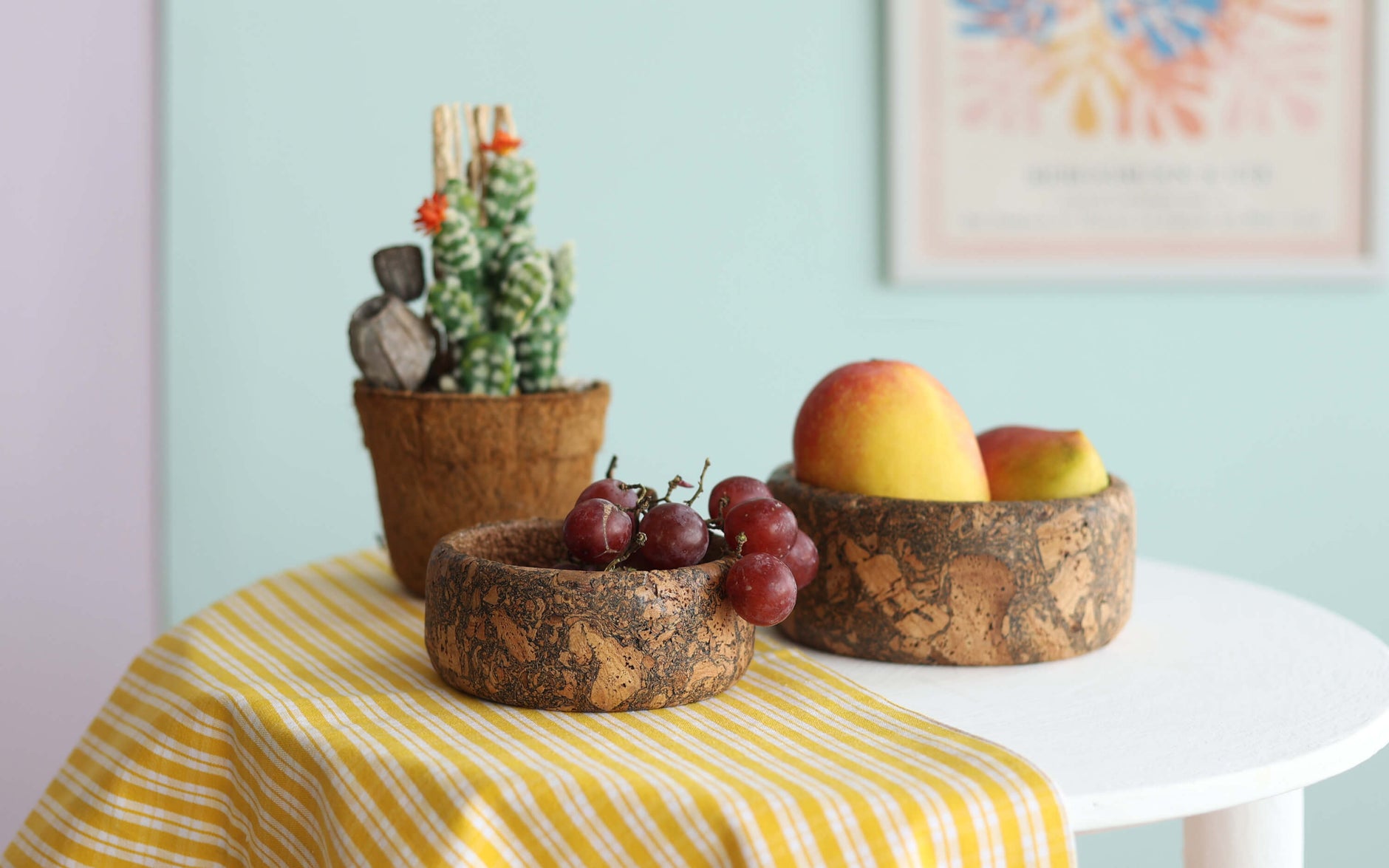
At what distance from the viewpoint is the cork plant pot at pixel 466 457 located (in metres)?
0.98

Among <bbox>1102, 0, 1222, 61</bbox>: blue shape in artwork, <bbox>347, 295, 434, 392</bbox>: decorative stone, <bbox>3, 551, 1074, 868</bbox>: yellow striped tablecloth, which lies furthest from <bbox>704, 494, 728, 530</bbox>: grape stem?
<bbox>1102, 0, 1222, 61</bbox>: blue shape in artwork

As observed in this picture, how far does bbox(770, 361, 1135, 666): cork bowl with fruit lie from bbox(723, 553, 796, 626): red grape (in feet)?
0.38

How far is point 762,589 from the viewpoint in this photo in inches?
27.9

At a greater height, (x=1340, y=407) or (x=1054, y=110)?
(x=1054, y=110)

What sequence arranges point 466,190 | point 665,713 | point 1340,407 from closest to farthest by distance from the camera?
point 665,713, point 466,190, point 1340,407

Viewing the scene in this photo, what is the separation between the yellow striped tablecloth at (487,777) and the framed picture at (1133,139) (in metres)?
1.15

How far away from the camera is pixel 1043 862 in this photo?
1.96 ft

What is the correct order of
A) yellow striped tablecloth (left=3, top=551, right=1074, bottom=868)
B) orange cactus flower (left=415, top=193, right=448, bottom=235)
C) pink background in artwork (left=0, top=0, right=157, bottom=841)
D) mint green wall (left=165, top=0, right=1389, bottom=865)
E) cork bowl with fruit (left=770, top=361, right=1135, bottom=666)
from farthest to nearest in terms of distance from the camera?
mint green wall (left=165, top=0, right=1389, bottom=865)
pink background in artwork (left=0, top=0, right=157, bottom=841)
orange cactus flower (left=415, top=193, right=448, bottom=235)
cork bowl with fruit (left=770, top=361, right=1135, bottom=666)
yellow striped tablecloth (left=3, top=551, right=1074, bottom=868)

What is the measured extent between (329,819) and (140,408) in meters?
1.32

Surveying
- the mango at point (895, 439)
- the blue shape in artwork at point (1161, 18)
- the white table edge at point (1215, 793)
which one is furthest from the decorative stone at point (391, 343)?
the blue shape in artwork at point (1161, 18)

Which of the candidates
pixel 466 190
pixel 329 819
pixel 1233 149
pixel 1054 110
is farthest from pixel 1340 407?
pixel 329 819

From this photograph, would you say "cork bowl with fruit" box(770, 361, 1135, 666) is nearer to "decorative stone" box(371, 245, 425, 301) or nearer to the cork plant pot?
the cork plant pot

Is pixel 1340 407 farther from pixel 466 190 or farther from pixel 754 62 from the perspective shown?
pixel 466 190

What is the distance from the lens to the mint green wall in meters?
1.76
